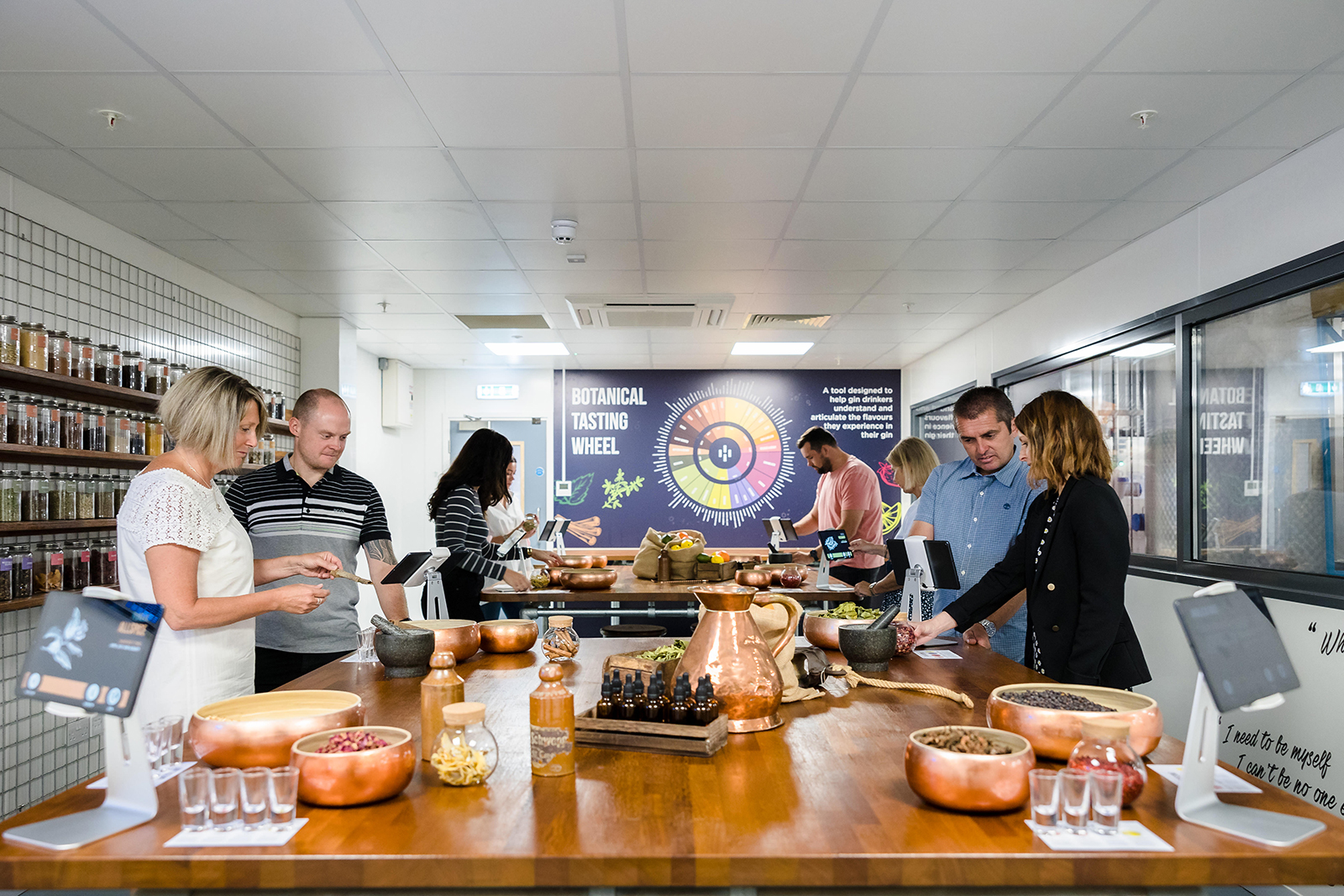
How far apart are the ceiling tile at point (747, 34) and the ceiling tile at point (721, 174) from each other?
2.32ft

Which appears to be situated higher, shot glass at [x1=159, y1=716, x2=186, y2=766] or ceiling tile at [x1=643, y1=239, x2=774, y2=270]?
ceiling tile at [x1=643, y1=239, x2=774, y2=270]

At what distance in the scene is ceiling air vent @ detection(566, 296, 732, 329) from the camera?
6234 millimetres

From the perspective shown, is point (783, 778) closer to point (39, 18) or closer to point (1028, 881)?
point (1028, 881)

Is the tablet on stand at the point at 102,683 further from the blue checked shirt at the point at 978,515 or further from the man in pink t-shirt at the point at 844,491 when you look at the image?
the man in pink t-shirt at the point at 844,491

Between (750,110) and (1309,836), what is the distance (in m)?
2.59

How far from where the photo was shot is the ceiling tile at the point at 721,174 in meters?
3.56

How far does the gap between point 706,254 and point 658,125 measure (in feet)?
5.90

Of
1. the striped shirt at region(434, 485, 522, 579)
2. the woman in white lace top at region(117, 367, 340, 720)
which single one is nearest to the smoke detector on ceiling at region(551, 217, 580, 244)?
the striped shirt at region(434, 485, 522, 579)

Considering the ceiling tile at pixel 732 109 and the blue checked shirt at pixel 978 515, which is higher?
the ceiling tile at pixel 732 109

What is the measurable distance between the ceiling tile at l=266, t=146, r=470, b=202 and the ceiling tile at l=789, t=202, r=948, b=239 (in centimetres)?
159

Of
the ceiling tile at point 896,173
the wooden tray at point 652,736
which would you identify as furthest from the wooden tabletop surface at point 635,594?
the wooden tray at point 652,736

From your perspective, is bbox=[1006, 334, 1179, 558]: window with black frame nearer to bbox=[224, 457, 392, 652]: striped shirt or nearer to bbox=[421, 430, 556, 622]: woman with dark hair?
bbox=[421, 430, 556, 622]: woman with dark hair

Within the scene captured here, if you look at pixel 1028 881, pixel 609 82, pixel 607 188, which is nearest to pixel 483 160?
pixel 607 188

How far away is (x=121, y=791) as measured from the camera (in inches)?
53.5
